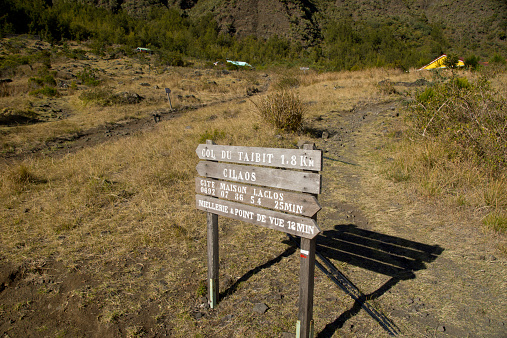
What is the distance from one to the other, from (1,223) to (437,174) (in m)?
7.06

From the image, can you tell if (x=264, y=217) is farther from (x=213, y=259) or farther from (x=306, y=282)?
(x=213, y=259)

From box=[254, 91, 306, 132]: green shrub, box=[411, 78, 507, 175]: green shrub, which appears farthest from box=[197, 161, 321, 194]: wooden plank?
box=[254, 91, 306, 132]: green shrub

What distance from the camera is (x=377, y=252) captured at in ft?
12.3

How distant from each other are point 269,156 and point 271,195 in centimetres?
32

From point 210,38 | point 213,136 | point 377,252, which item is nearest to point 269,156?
point 377,252

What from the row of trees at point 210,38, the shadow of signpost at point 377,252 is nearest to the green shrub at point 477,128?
the shadow of signpost at point 377,252

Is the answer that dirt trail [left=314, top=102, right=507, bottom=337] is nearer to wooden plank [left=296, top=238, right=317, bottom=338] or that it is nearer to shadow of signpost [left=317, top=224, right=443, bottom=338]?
shadow of signpost [left=317, top=224, right=443, bottom=338]

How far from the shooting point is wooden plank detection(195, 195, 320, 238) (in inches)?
87.4

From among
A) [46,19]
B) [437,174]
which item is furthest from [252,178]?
[46,19]

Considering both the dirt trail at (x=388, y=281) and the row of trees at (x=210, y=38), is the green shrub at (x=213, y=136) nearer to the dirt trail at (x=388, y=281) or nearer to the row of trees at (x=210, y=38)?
the dirt trail at (x=388, y=281)

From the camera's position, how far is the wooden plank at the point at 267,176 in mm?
2209

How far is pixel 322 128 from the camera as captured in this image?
10195 millimetres

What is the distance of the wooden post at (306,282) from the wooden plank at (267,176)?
0.22 meters

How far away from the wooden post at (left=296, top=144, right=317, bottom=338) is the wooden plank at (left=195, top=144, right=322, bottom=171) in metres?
0.09
